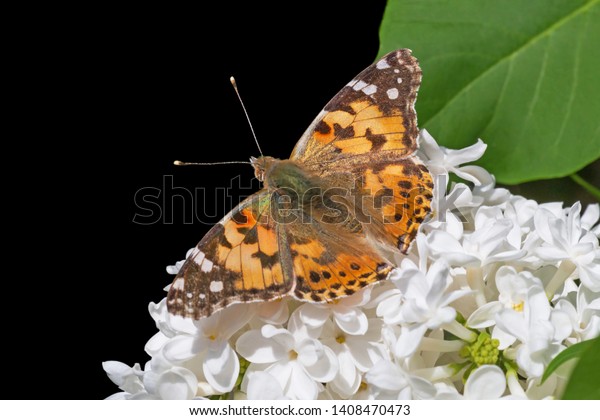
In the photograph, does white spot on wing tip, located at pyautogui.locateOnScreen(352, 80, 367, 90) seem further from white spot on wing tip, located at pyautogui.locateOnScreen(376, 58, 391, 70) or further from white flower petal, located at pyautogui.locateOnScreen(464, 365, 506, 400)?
white flower petal, located at pyautogui.locateOnScreen(464, 365, 506, 400)

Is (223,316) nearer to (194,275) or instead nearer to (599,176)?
(194,275)

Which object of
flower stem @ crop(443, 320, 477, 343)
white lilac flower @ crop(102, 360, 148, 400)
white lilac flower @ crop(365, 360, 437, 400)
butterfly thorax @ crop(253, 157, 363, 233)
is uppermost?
butterfly thorax @ crop(253, 157, 363, 233)

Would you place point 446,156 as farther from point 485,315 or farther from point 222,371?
point 222,371

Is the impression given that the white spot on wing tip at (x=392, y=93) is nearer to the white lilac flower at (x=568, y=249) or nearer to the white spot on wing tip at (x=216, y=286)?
the white lilac flower at (x=568, y=249)

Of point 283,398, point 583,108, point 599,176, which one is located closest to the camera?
point 283,398

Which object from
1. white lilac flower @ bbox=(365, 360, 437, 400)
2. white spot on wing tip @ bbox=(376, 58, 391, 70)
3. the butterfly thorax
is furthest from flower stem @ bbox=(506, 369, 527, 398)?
white spot on wing tip @ bbox=(376, 58, 391, 70)

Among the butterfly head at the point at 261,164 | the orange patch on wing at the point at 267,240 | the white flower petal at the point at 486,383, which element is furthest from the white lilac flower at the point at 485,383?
the butterfly head at the point at 261,164

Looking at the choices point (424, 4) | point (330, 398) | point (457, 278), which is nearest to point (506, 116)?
point (424, 4)
